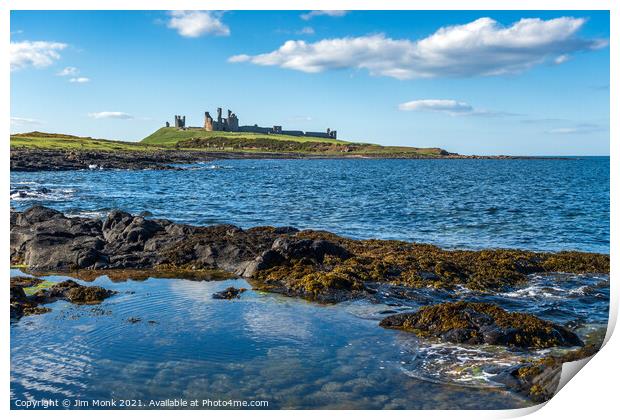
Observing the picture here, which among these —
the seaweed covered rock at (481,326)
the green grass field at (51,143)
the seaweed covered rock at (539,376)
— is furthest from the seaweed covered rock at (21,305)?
the green grass field at (51,143)

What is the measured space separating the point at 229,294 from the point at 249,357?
190 inches

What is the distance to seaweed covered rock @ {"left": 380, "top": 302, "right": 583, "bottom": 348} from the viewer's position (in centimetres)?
1159

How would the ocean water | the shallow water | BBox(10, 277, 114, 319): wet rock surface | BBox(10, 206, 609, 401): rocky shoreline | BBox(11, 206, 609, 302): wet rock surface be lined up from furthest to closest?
the ocean water, BBox(11, 206, 609, 302): wet rock surface, BBox(10, 277, 114, 319): wet rock surface, BBox(10, 206, 609, 401): rocky shoreline, the shallow water

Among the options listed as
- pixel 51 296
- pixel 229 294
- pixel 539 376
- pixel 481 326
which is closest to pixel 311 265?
pixel 229 294

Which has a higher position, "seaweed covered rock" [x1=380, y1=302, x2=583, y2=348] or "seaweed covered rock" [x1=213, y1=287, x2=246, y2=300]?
"seaweed covered rock" [x1=380, y1=302, x2=583, y2=348]

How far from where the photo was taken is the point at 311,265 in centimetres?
1838

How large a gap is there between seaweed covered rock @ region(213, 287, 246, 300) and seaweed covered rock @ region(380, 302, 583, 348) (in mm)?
4523

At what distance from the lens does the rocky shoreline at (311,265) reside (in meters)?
12.2

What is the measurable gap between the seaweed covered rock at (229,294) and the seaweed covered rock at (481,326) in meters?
4.52

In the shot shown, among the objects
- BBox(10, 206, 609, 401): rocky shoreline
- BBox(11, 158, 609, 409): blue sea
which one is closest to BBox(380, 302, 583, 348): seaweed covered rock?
BBox(10, 206, 609, 401): rocky shoreline

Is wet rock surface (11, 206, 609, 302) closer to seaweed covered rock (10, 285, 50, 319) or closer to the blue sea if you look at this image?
the blue sea

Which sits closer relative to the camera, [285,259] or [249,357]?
[249,357]

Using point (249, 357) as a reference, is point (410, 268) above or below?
above

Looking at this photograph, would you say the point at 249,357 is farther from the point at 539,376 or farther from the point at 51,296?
the point at 51,296
